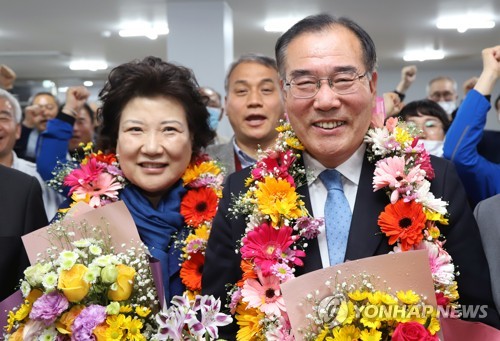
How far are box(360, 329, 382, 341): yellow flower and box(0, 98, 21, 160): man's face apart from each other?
9.58 feet

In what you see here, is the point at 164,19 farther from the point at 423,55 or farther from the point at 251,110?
the point at 251,110

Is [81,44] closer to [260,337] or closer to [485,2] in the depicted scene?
[485,2]

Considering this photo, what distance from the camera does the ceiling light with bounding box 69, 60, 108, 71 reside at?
15100 millimetres

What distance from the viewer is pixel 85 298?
2012mm

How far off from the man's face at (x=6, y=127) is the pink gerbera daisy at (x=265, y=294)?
8.00ft

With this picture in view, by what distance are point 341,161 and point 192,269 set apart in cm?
78

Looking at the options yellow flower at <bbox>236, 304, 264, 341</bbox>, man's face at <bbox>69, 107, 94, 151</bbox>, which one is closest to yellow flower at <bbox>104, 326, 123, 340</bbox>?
yellow flower at <bbox>236, 304, 264, 341</bbox>

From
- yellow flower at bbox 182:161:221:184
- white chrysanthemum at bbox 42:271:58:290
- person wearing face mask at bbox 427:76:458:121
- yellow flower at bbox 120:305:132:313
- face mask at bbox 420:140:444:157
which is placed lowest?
yellow flower at bbox 120:305:132:313

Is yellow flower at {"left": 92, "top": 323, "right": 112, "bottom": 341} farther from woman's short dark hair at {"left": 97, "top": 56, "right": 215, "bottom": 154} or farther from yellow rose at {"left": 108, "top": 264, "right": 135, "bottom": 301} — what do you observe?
woman's short dark hair at {"left": 97, "top": 56, "right": 215, "bottom": 154}

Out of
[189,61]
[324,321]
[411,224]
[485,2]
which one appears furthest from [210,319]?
[485,2]

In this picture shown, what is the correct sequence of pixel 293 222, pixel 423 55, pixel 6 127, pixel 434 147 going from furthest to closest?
pixel 423 55, pixel 434 147, pixel 6 127, pixel 293 222

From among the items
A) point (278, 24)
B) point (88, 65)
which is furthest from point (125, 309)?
point (88, 65)

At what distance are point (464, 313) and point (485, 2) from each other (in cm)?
856

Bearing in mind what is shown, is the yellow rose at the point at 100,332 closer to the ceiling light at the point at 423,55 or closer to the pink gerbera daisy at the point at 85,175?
the pink gerbera daisy at the point at 85,175
